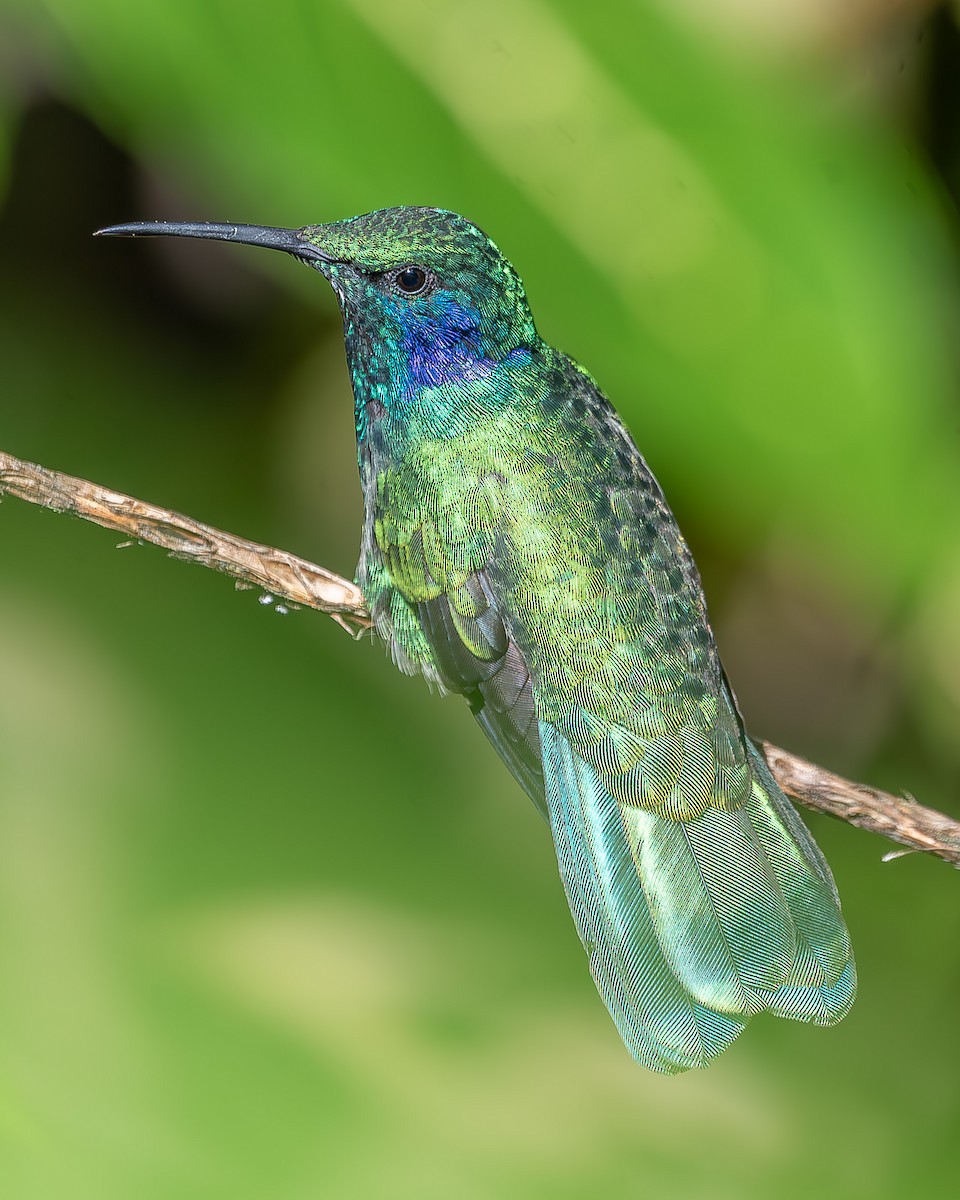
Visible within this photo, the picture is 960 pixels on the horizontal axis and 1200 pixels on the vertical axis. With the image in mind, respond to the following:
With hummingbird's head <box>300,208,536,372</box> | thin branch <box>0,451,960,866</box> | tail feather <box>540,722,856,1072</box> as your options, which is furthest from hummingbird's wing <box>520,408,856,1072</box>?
hummingbird's head <box>300,208,536,372</box>

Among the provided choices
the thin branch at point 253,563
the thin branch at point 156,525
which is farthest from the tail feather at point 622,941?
the thin branch at point 156,525

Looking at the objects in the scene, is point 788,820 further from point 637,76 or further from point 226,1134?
point 637,76

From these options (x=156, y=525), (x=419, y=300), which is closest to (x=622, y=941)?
(x=156, y=525)

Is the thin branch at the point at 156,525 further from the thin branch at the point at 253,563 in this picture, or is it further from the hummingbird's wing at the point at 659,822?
the hummingbird's wing at the point at 659,822

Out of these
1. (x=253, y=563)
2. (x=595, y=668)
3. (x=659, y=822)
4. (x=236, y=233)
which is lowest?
(x=659, y=822)

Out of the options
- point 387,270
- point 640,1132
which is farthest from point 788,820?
point 387,270

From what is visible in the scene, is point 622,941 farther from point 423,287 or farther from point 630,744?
point 423,287
